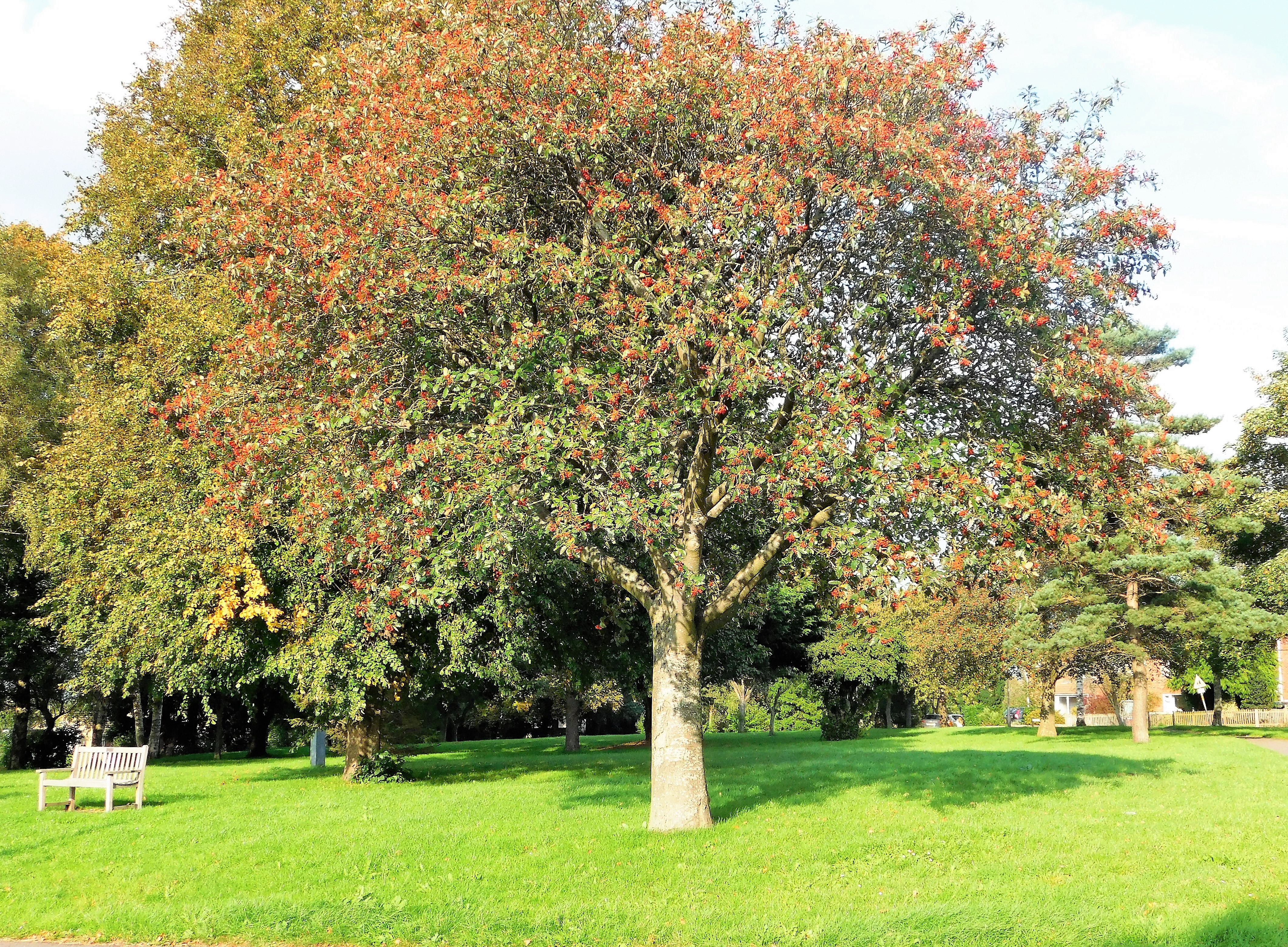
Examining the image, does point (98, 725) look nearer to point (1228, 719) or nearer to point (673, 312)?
point (673, 312)

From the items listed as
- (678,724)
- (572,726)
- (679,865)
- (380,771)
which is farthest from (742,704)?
(679,865)

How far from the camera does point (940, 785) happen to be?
54.8ft

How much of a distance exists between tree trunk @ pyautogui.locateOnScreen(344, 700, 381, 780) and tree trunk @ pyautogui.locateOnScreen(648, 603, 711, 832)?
11250 mm

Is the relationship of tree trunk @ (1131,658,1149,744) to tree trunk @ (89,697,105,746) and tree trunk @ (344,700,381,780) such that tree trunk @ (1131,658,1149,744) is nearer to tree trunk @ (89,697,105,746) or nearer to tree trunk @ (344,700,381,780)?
tree trunk @ (344,700,381,780)

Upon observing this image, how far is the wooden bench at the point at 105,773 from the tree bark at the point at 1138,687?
113 ft

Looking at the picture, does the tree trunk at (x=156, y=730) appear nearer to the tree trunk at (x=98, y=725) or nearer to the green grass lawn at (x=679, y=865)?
the tree trunk at (x=98, y=725)

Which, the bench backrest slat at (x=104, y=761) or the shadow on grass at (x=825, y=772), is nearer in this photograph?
the bench backrest slat at (x=104, y=761)

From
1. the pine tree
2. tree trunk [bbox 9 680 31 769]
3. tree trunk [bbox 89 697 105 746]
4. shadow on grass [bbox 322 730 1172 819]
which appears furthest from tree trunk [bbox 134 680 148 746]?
the pine tree

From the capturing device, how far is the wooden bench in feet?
48.1

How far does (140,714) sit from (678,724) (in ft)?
96.3

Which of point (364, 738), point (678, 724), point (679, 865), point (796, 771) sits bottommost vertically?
point (796, 771)

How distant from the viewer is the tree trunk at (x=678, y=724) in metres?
12.0

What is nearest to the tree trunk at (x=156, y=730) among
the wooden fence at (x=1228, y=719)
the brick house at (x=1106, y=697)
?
the wooden fence at (x=1228, y=719)

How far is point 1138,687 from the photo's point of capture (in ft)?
120
